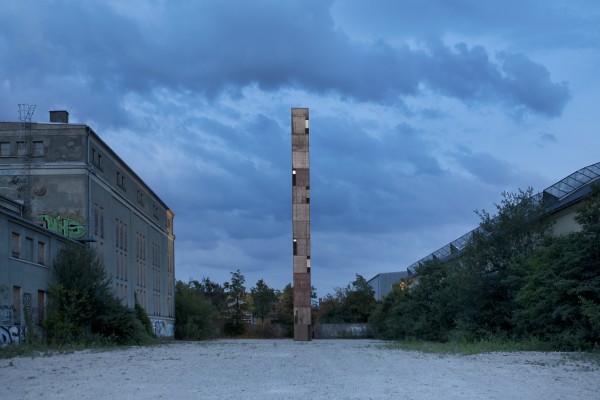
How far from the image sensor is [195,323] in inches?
3332

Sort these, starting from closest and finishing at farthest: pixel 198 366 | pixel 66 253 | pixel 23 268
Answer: pixel 198 366 → pixel 23 268 → pixel 66 253

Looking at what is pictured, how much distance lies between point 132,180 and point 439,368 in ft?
166

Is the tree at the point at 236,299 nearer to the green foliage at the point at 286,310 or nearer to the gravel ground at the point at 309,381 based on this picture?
the green foliage at the point at 286,310

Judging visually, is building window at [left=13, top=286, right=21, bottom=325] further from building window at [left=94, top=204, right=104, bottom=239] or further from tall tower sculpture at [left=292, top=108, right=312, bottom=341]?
tall tower sculpture at [left=292, top=108, right=312, bottom=341]

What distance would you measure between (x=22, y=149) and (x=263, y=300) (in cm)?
7929

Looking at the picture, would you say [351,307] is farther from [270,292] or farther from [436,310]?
[436,310]

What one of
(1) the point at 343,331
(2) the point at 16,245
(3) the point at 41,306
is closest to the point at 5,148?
(3) the point at 41,306

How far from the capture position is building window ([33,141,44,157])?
50.4m

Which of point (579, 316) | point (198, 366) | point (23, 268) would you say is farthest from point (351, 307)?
point (198, 366)

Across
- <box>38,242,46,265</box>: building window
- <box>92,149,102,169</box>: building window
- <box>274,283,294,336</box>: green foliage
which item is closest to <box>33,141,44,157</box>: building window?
<box>92,149,102,169</box>: building window

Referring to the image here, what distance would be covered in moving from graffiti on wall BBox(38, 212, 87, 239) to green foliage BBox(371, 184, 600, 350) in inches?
957

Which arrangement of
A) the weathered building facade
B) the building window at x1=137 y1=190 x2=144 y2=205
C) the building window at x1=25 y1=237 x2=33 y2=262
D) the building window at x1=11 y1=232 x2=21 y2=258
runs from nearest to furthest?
the weathered building facade → the building window at x1=11 y1=232 x2=21 y2=258 → the building window at x1=25 y1=237 x2=33 y2=262 → the building window at x1=137 y1=190 x2=144 y2=205

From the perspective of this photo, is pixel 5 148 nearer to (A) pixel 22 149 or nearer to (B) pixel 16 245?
(A) pixel 22 149

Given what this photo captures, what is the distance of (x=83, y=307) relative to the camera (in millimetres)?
45125
